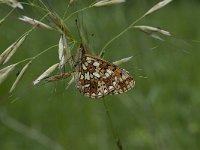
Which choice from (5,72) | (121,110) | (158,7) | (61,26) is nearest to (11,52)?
(5,72)

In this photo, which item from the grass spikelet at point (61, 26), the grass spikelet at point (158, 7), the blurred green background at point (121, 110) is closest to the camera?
the grass spikelet at point (61, 26)

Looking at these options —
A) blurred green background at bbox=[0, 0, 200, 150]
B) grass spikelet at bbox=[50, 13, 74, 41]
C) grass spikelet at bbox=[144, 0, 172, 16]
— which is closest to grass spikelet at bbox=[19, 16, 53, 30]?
grass spikelet at bbox=[50, 13, 74, 41]

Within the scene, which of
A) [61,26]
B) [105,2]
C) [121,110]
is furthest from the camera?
[121,110]

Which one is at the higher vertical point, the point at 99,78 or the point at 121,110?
the point at 99,78

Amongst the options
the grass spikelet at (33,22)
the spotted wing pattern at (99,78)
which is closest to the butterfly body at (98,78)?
Result: the spotted wing pattern at (99,78)

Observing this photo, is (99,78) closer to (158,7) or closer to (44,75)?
(44,75)

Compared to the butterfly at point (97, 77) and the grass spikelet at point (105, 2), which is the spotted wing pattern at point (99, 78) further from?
the grass spikelet at point (105, 2)

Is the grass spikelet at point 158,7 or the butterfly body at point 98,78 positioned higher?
the grass spikelet at point 158,7

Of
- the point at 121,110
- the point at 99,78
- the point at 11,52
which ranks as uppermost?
the point at 11,52
